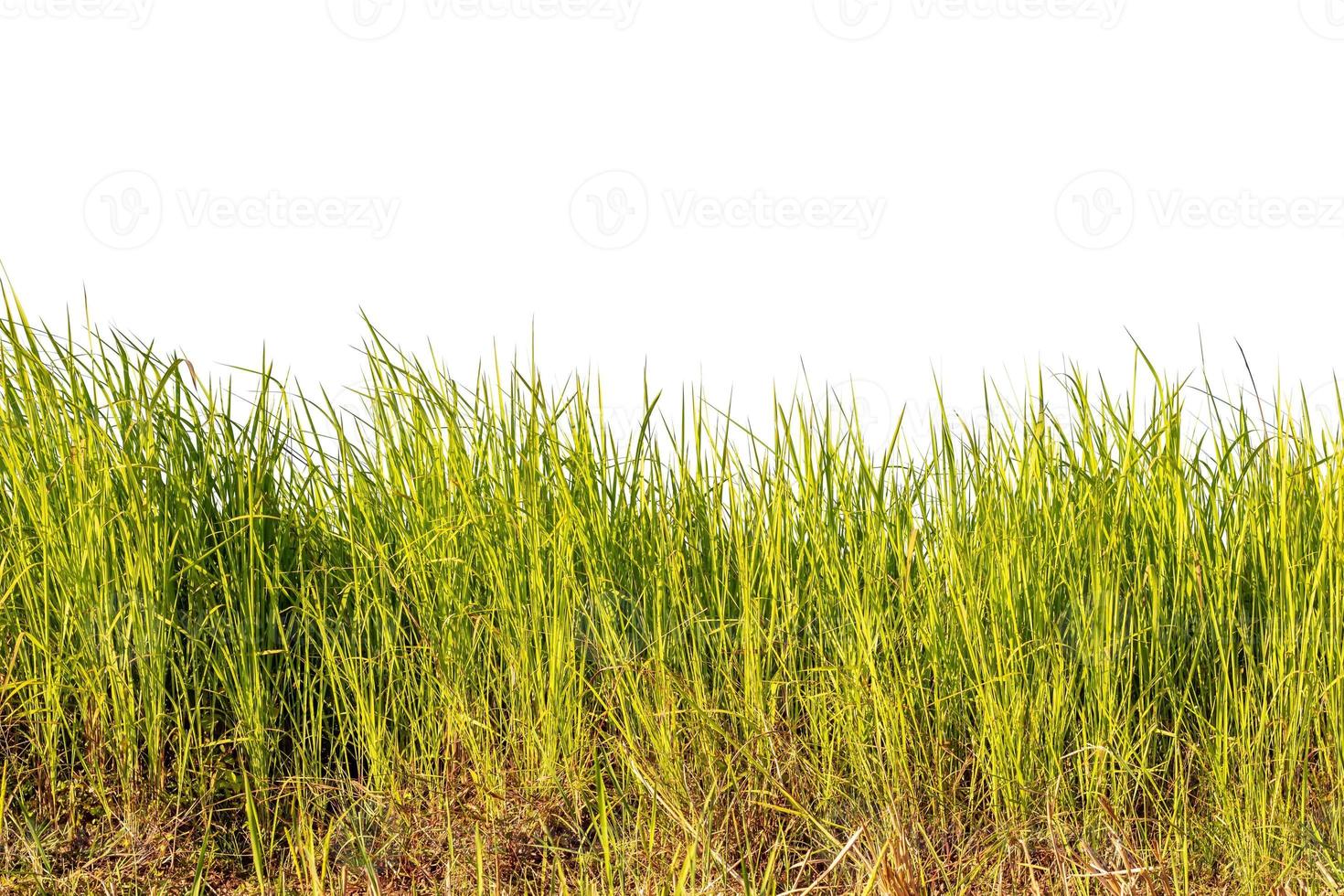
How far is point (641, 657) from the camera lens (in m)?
3.40

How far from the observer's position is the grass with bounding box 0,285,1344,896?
10.2ft

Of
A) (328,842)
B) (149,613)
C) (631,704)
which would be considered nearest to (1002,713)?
(631,704)

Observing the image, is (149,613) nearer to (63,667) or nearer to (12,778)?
(63,667)

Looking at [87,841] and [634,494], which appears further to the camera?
[634,494]

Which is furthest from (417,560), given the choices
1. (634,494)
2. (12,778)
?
(12,778)

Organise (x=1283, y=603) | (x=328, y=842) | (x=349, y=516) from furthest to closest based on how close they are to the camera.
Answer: (x=349, y=516)
(x=1283, y=603)
(x=328, y=842)

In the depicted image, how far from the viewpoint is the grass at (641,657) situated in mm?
3096

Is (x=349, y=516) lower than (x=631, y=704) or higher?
higher

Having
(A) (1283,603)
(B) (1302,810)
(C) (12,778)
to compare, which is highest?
(A) (1283,603)

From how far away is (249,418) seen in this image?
356 centimetres

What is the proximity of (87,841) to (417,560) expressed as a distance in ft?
3.51

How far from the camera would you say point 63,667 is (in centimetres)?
322

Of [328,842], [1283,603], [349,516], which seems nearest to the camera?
[328,842]

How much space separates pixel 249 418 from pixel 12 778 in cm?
110
